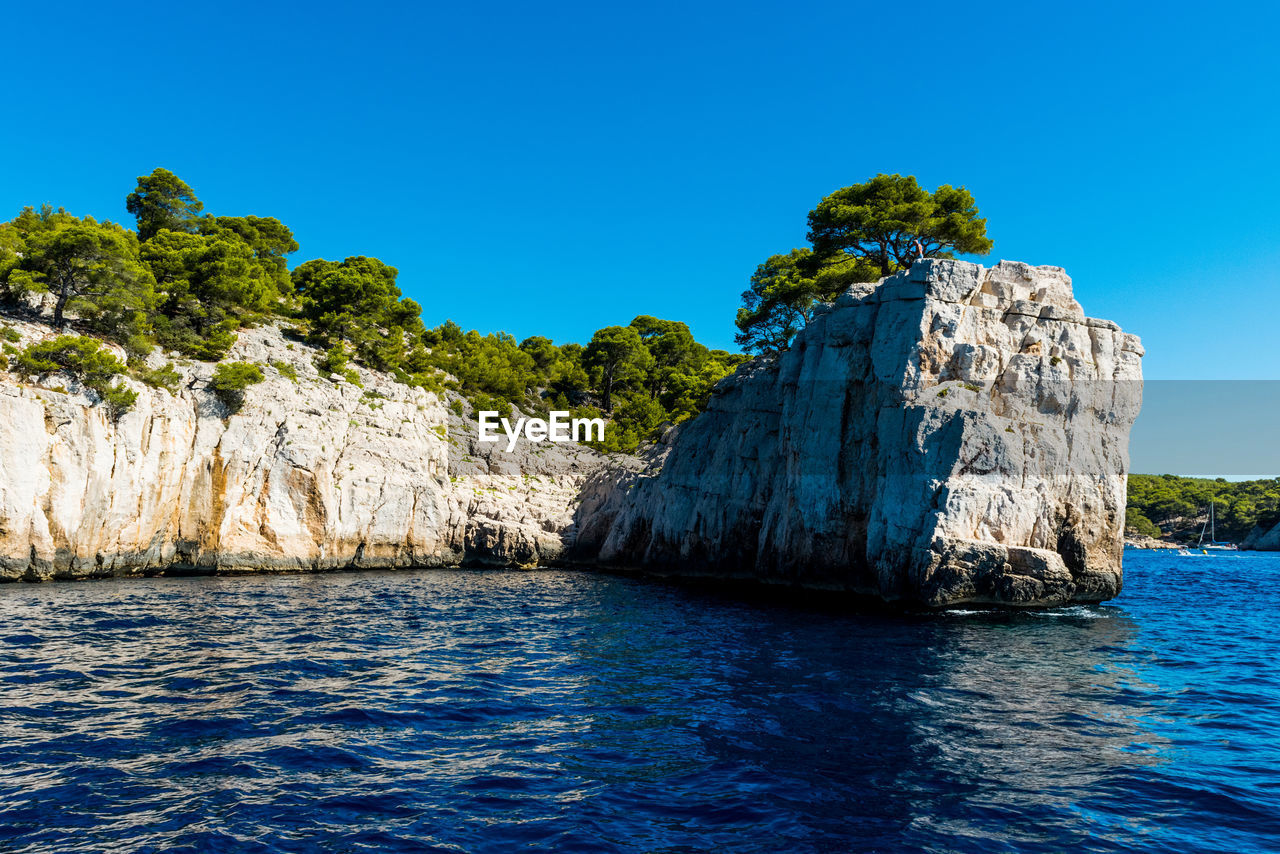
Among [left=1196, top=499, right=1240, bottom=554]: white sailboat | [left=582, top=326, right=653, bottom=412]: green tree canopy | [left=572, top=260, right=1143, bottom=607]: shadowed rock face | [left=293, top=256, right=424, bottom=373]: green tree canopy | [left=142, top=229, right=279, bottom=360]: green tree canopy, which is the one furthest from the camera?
[left=1196, top=499, right=1240, bottom=554]: white sailboat

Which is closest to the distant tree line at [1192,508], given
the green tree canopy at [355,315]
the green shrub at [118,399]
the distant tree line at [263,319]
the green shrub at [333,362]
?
the distant tree line at [263,319]

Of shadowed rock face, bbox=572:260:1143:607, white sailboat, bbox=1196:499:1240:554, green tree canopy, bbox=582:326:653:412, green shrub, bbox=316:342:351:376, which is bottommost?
white sailboat, bbox=1196:499:1240:554

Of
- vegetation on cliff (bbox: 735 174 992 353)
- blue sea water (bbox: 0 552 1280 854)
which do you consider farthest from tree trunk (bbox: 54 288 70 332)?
vegetation on cliff (bbox: 735 174 992 353)

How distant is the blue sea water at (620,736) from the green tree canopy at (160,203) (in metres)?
62.5

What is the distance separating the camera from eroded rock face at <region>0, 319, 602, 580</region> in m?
34.2

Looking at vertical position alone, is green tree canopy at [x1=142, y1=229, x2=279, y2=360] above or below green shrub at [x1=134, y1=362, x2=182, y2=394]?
above

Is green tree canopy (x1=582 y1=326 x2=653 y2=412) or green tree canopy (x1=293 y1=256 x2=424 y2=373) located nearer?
green tree canopy (x1=293 y1=256 x2=424 y2=373)

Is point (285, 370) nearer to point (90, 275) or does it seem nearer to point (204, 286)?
point (204, 286)

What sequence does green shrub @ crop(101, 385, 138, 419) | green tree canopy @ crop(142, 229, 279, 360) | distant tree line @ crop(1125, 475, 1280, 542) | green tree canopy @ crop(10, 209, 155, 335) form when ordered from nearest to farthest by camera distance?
green shrub @ crop(101, 385, 138, 419)
green tree canopy @ crop(10, 209, 155, 335)
green tree canopy @ crop(142, 229, 279, 360)
distant tree line @ crop(1125, 475, 1280, 542)

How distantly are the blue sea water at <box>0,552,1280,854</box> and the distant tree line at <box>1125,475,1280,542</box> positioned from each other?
384ft

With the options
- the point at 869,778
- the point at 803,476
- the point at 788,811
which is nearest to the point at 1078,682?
the point at 869,778

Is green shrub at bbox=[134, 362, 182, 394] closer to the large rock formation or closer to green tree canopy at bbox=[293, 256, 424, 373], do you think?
the large rock formation

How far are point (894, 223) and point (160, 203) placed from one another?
74611 mm

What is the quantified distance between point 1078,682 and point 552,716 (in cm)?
1335
